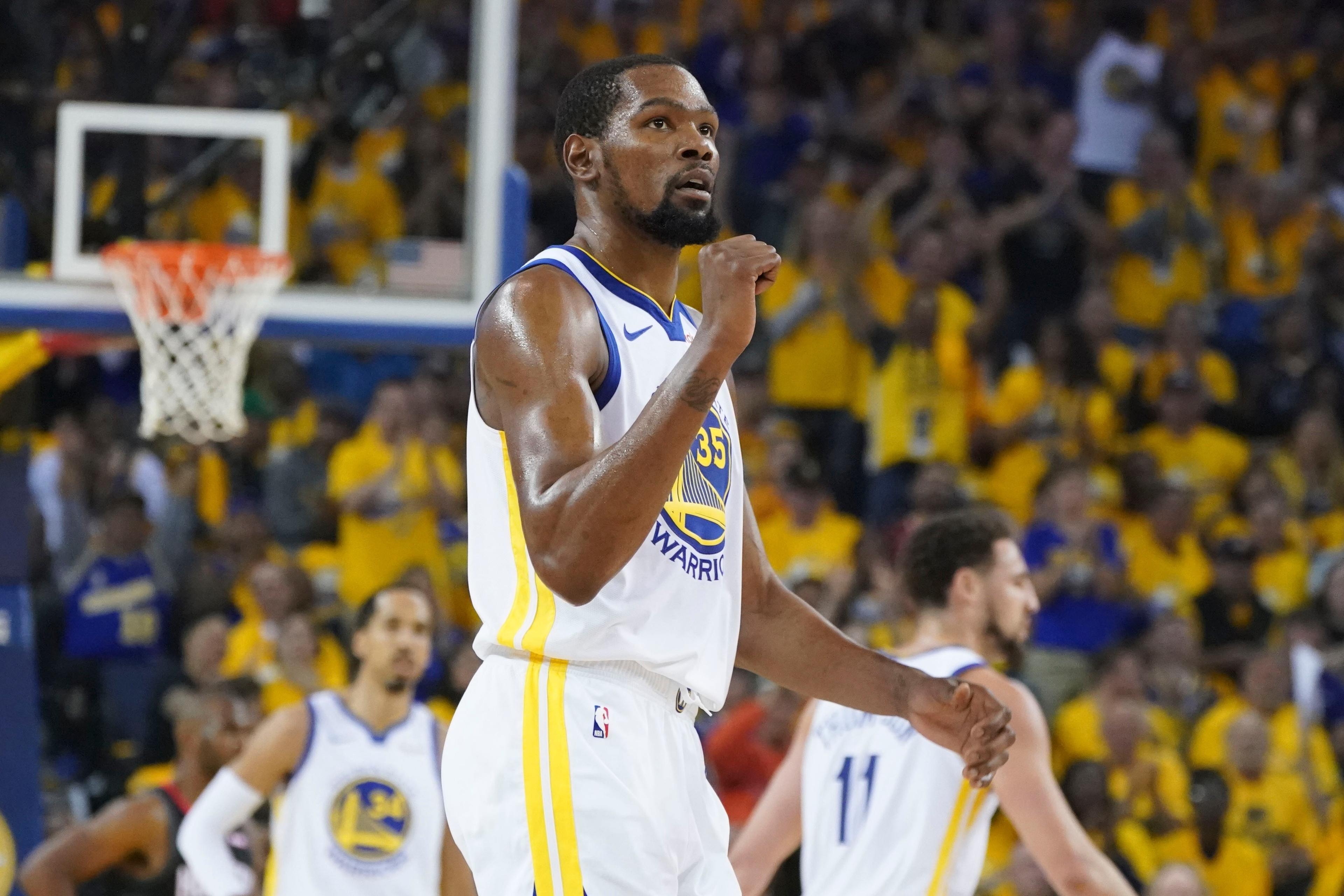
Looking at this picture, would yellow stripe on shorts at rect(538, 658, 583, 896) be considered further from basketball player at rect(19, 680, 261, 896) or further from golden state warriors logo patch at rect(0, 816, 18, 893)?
golden state warriors logo patch at rect(0, 816, 18, 893)

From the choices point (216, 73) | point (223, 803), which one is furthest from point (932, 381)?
point (223, 803)

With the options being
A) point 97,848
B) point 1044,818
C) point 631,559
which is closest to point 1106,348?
point 97,848

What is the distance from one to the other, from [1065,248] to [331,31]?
16.8ft

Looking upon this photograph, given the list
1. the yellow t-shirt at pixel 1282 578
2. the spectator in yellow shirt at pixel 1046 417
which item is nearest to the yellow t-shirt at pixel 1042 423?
the spectator in yellow shirt at pixel 1046 417

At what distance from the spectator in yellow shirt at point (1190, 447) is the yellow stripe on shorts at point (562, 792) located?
8.35m

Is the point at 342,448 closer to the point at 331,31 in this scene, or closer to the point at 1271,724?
the point at 331,31

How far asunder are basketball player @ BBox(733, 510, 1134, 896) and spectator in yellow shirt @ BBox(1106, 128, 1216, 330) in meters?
7.32

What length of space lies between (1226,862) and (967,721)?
5599 mm

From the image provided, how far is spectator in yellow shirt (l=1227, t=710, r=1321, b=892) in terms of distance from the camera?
8445 millimetres

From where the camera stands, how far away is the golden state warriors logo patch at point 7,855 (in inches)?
266

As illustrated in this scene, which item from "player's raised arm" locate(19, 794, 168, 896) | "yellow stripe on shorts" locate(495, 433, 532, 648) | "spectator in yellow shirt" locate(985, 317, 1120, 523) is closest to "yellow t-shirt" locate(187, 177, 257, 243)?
"player's raised arm" locate(19, 794, 168, 896)

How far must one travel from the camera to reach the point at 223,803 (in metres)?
5.91

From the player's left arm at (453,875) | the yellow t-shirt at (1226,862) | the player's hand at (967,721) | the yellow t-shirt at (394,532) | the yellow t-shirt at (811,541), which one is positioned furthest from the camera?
the yellow t-shirt at (811,541)

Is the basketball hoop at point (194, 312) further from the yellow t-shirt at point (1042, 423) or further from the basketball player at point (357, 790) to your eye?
the yellow t-shirt at point (1042, 423)
